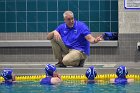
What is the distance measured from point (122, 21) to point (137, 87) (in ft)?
16.0

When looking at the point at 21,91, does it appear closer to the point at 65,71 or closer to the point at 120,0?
the point at 65,71

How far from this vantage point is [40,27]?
1359cm

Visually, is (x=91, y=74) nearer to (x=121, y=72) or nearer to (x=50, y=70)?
(x=121, y=72)

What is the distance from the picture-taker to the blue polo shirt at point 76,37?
395 inches

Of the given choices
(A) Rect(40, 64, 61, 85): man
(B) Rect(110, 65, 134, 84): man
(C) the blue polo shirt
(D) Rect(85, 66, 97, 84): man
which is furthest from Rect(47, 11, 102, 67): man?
(B) Rect(110, 65, 134, 84): man

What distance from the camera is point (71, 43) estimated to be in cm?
1012

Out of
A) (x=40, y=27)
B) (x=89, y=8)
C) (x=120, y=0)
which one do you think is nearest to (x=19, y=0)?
(x=40, y=27)

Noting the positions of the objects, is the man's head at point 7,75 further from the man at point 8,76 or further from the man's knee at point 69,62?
the man's knee at point 69,62

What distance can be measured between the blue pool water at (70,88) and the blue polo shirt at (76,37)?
143 cm

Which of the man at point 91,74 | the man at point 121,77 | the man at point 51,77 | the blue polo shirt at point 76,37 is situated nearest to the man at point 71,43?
the blue polo shirt at point 76,37

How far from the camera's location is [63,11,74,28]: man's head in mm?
9680

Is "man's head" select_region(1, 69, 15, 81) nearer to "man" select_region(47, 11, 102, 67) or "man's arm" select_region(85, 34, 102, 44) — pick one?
"man" select_region(47, 11, 102, 67)

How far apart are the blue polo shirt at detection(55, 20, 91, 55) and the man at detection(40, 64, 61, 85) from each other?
4.54 ft

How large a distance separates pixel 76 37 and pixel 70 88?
225 centimetres
